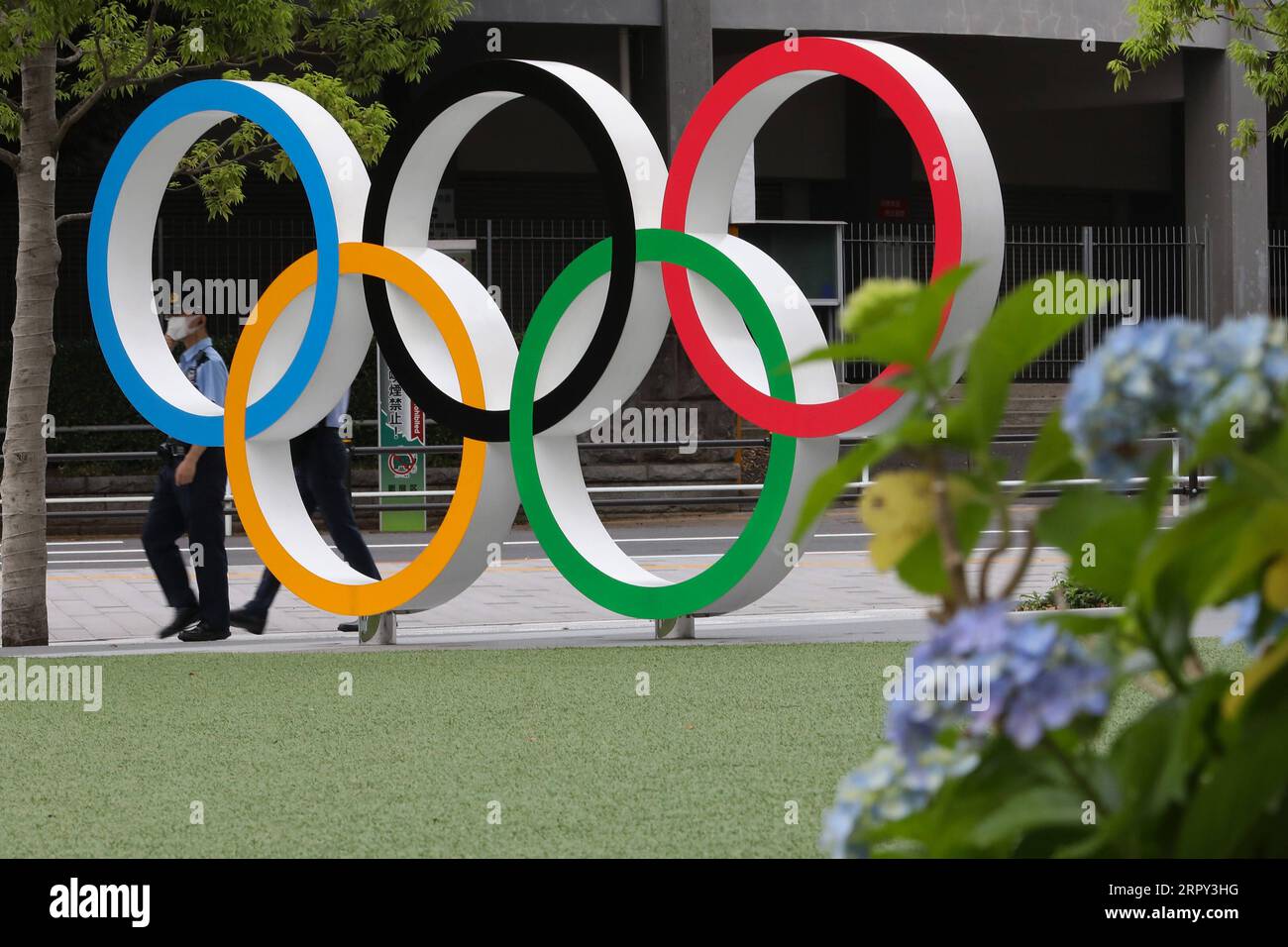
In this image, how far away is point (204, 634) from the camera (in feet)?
33.9

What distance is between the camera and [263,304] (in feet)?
33.4

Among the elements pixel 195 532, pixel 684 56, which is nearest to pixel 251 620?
pixel 195 532

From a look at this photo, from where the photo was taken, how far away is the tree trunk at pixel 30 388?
9.86 m

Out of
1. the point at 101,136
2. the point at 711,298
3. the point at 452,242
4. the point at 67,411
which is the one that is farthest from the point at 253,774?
the point at 101,136

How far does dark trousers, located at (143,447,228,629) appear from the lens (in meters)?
10.3

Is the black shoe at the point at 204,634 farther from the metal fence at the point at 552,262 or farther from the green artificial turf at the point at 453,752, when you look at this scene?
the metal fence at the point at 552,262

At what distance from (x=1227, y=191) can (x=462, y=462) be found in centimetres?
1703

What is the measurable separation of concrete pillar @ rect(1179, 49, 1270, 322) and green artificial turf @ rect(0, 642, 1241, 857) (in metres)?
16.2

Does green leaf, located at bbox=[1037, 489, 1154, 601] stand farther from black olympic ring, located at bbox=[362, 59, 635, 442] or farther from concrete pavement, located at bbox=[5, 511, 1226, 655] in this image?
black olympic ring, located at bbox=[362, 59, 635, 442]

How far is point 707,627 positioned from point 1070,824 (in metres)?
9.00

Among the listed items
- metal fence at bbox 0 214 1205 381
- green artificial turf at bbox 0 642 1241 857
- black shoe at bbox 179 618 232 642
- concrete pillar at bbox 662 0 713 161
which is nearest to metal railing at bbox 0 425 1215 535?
metal fence at bbox 0 214 1205 381
